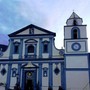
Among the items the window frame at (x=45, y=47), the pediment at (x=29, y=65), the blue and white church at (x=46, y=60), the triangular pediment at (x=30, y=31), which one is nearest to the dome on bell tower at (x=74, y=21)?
the blue and white church at (x=46, y=60)

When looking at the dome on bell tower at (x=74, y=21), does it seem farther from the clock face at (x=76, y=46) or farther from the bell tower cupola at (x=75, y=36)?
the clock face at (x=76, y=46)

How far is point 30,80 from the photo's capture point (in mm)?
30812

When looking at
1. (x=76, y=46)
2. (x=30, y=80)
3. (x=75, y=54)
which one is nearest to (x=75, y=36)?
(x=76, y=46)

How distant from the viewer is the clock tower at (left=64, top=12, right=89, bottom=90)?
91.9 feet

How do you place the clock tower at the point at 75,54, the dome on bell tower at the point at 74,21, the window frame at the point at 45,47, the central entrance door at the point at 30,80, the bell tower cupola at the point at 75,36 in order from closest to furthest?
the clock tower at the point at 75,54 < the bell tower cupola at the point at 75,36 < the central entrance door at the point at 30,80 < the dome on bell tower at the point at 74,21 < the window frame at the point at 45,47

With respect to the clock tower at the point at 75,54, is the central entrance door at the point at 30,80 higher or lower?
lower

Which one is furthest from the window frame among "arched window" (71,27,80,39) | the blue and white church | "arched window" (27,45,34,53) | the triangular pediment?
"arched window" (71,27,80,39)

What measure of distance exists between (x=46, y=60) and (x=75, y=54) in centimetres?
430

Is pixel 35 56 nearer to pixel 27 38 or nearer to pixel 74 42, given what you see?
pixel 27 38

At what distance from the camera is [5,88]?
2953 centimetres

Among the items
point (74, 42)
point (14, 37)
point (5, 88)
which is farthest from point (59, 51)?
point (5, 88)

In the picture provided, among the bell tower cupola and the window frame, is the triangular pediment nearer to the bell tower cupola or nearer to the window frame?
the window frame

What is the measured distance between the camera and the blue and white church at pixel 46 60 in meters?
28.4

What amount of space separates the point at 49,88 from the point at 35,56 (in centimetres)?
528
